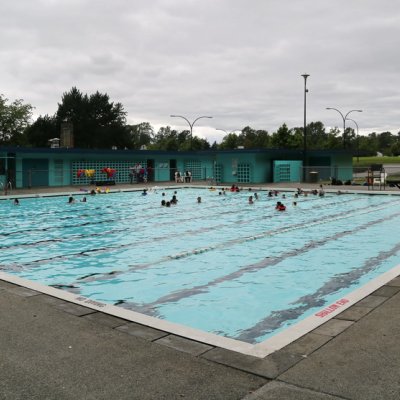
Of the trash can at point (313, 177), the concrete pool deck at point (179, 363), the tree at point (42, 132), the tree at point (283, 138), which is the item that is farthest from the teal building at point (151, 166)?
the tree at point (283, 138)

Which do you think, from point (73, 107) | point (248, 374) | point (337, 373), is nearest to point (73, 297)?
point (248, 374)

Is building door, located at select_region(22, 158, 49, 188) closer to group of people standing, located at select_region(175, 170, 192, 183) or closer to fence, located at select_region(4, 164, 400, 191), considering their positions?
fence, located at select_region(4, 164, 400, 191)

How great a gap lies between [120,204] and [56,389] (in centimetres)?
2273

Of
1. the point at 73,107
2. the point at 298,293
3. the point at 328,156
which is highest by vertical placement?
the point at 73,107

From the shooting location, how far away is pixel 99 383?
4.52 metres

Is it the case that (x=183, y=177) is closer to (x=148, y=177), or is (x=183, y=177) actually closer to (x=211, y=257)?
(x=148, y=177)

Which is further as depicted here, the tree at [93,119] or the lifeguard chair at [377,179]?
the tree at [93,119]

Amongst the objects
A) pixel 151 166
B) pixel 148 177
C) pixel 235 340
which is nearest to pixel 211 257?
pixel 235 340

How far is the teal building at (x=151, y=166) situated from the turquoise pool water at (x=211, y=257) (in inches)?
605

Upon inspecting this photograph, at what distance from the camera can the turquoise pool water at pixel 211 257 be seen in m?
8.44

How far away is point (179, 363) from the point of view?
497cm

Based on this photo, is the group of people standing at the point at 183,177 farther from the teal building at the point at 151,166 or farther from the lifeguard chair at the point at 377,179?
the lifeguard chair at the point at 377,179

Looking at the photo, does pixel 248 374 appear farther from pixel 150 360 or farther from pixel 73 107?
pixel 73 107

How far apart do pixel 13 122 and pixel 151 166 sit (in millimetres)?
38430
